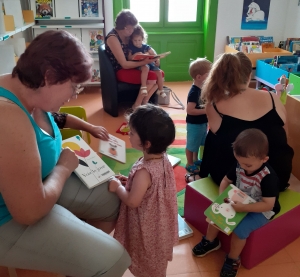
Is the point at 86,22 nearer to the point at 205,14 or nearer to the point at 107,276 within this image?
the point at 205,14

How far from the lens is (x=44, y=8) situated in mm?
3922

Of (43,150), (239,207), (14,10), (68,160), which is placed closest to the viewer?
(43,150)

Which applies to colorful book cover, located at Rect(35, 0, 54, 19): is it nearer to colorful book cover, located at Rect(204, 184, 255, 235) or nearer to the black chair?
the black chair

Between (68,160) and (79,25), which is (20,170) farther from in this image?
(79,25)

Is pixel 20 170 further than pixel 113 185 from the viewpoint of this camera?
No

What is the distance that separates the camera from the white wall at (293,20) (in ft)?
14.6

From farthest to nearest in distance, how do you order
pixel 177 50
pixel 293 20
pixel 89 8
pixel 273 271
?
pixel 177 50, pixel 293 20, pixel 89 8, pixel 273 271

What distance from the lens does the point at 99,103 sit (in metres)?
3.90

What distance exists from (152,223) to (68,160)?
0.42 meters

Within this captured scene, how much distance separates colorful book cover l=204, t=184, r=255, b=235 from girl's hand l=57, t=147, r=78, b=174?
2.18ft

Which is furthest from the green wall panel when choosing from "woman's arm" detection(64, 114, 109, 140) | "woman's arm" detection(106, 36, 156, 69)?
"woman's arm" detection(64, 114, 109, 140)

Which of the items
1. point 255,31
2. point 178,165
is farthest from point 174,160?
point 255,31

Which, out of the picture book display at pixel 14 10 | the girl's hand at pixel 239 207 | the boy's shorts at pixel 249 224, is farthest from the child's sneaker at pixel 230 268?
the picture book display at pixel 14 10

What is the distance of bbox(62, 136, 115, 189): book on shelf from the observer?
4.26ft
